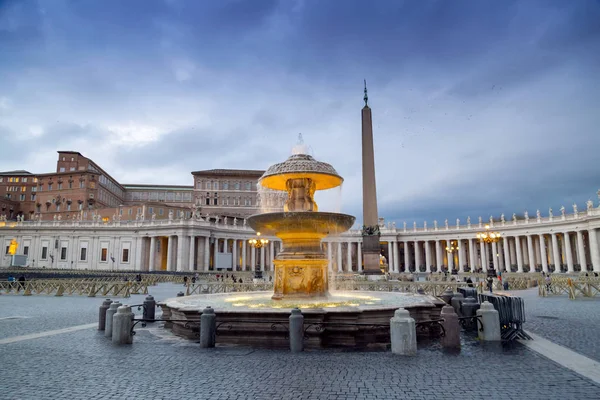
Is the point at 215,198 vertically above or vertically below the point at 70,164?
below

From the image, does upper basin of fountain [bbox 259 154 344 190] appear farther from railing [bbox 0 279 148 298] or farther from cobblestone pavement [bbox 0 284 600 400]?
railing [bbox 0 279 148 298]

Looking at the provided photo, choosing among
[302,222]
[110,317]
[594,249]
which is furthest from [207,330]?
[594,249]

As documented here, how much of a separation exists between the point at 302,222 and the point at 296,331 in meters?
4.81

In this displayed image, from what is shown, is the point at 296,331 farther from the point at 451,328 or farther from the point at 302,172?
the point at 302,172

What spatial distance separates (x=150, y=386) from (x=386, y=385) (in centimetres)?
371

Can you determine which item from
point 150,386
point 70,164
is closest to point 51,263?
point 70,164

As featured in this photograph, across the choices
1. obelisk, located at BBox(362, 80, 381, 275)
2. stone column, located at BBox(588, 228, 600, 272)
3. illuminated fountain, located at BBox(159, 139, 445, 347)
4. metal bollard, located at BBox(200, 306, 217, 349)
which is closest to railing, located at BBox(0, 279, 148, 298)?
illuminated fountain, located at BBox(159, 139, 445, 347)

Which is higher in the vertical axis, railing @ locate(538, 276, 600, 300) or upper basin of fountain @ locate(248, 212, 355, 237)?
upper basin of fountain @ locate(248, 212, 355, 237)

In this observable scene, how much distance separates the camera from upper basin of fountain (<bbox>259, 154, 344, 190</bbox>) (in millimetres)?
14133

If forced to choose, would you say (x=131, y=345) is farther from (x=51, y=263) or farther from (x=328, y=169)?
(x=51, y=263)

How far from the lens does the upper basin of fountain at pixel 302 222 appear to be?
1279 cm

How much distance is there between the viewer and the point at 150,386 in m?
6.24

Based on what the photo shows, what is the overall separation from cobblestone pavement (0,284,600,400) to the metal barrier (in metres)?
0.77

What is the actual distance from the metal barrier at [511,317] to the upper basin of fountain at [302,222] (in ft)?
17.3
